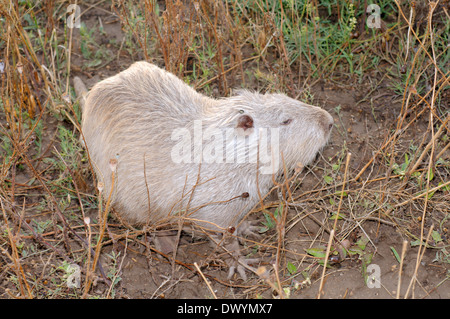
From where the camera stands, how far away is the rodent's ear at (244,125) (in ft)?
9.20

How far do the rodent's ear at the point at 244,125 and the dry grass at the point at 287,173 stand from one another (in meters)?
0.35

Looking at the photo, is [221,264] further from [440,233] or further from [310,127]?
[440,233]

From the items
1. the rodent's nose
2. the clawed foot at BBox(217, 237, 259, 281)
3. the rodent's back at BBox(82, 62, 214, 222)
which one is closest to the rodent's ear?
the rodent's back at BBox(82, 62, 214, 222)

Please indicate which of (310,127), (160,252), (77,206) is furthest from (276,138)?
(77,206)

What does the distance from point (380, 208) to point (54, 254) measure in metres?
1.87

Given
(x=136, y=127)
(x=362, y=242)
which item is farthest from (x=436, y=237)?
(x=136, y=127)

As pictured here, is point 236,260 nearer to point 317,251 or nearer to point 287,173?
point 317,251

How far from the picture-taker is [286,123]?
9.61 feet

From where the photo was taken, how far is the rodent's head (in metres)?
2.88

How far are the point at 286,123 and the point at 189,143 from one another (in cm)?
55

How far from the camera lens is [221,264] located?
3000mm
